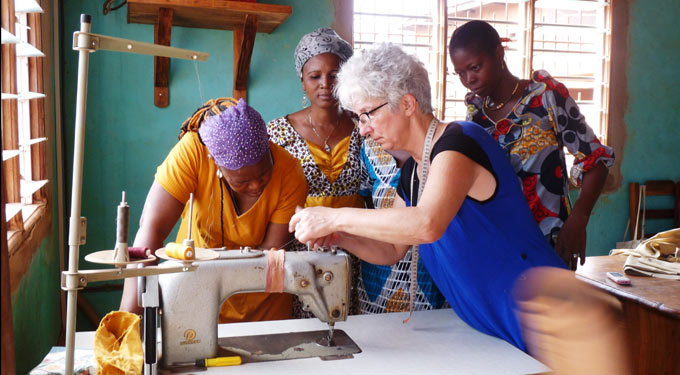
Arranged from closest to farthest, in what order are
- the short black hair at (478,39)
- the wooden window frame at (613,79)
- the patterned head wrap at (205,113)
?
the patterned head wrap at (205,113), the short black hair at (478,39), the wooden window frame at (613,79)

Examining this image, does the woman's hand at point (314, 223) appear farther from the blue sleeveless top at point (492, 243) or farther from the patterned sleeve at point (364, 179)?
the patterned sleeve at point (364, 179)

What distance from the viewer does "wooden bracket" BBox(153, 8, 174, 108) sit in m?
3.01

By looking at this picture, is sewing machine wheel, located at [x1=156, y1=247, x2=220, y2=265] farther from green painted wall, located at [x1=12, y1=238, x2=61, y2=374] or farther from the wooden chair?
the wooden chair

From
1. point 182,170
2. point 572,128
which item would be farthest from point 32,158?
point 572,128

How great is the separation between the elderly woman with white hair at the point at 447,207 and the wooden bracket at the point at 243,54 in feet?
6.06

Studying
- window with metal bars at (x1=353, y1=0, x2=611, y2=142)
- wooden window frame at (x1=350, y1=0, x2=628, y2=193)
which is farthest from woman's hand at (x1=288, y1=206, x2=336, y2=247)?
wooden window frame at (x1=350, y1=0, x2=628, y2=193)

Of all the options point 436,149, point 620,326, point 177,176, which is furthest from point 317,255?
point 620,326

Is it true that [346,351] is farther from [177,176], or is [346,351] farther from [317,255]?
[177,176]

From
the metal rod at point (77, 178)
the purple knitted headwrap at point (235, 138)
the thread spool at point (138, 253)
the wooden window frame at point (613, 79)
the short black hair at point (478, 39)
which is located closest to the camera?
the metal rod at point (77, 178)

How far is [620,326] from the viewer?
225cm

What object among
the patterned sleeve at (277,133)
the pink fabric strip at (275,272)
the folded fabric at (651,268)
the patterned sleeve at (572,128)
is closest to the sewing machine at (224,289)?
the pink fabric strip at (275,272)

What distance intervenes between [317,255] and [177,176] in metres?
0.62

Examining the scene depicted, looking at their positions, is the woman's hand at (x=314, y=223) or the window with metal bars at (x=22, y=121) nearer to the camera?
the woman's hand at (x=314, y=223)

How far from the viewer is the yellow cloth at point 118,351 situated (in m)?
1.18
